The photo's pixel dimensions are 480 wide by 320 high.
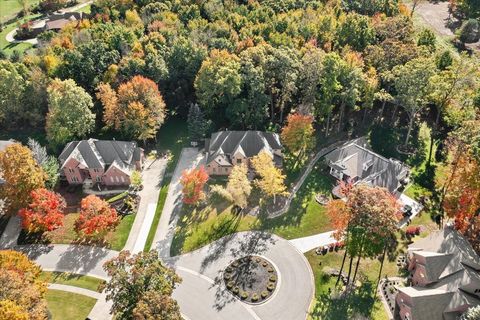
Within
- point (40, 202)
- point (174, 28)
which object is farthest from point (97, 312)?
point (174, 28)

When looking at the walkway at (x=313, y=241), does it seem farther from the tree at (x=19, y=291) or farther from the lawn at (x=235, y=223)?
the tree at (x=19, y=291)

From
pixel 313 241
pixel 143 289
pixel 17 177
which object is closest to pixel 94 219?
pixel 17 177

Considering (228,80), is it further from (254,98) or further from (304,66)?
(304,66)

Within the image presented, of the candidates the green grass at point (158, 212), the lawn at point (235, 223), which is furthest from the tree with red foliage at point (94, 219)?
the lawn at point (235, 223)

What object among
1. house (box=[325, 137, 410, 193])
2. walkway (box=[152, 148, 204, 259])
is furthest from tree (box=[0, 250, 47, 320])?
house (box=[325, 137, 410, 193])

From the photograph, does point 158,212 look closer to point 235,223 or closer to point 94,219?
point 94,219

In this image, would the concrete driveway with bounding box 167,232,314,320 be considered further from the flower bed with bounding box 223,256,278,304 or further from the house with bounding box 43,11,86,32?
the house with bounding box 43,11,86,32
